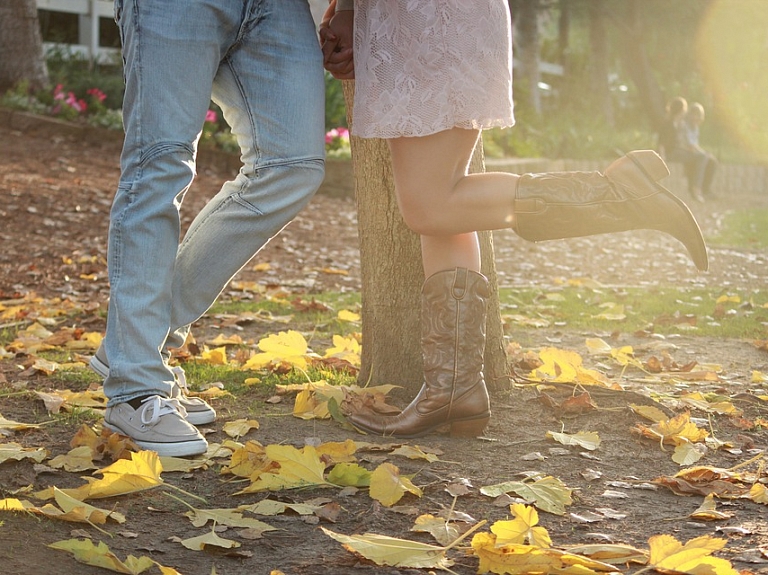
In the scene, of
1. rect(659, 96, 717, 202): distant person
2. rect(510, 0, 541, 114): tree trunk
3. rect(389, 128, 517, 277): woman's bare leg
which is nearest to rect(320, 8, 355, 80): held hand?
rect(389, 128, 517, 277): woman's bare leg

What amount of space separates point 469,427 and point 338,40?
1.13m

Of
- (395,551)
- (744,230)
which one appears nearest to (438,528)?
(395,551)

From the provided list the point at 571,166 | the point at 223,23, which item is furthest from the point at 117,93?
the point at 223,23

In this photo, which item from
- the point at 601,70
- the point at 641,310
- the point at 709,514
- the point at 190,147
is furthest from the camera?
the point at 601,70

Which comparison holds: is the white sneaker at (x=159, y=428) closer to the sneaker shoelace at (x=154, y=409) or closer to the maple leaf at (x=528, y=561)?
the sneaker shoelace at (x=154, y=409)

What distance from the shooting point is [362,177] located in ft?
10.1

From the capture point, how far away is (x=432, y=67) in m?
2.34

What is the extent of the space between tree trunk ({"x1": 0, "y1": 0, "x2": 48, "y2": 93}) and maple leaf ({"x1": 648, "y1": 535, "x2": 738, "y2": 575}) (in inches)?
499

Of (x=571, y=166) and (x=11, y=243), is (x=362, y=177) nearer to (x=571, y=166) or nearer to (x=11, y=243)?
(x=11, y=243)

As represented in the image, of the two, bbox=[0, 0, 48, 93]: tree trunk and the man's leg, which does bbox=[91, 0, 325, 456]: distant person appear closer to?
the man's leg

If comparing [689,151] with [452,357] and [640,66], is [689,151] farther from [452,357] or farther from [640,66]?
[452,357]


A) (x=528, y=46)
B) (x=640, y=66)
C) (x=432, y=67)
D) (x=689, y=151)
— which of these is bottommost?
(x=689, y=151)

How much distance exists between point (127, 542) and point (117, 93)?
1298 centimetres

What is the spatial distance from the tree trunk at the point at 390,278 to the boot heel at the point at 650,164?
66cm
